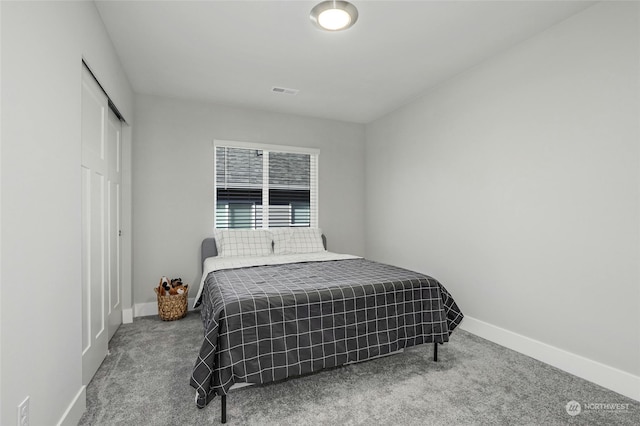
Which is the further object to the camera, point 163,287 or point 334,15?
point 163,287

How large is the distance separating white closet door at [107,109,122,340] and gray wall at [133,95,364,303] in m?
0.42

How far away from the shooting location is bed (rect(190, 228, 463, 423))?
5.99ft

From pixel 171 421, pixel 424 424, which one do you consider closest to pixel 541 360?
pixel 424 424


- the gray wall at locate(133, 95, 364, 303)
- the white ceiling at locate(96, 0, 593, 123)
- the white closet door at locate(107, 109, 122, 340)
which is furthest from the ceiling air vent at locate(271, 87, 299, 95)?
the white closet door at locate(107, 109, 122, 340)

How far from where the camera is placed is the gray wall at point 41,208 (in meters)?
1.17

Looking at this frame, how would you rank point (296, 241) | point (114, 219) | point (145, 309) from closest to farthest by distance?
point (114, 219), point (145, 309), point (296, 241)

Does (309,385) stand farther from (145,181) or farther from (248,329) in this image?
(145,181)

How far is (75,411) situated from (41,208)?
1145mm

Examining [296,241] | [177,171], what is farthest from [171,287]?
[296,241]

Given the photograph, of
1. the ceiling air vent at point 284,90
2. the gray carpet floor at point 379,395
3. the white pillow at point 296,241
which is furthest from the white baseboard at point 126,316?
the ceiling air vent at point 284,90

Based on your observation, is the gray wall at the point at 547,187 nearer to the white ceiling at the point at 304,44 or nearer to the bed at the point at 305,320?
the white ceiling at the point at 304,44

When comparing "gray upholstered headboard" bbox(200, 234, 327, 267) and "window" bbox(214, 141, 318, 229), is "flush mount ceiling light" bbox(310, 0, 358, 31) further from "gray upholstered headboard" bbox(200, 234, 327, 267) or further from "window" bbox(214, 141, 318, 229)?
"gray upholstered headboard" bbox(200, 234, 327, 267)

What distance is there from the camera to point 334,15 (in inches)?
84.0

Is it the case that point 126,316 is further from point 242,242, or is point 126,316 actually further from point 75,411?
point 75,411
